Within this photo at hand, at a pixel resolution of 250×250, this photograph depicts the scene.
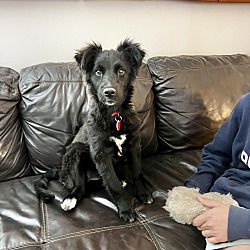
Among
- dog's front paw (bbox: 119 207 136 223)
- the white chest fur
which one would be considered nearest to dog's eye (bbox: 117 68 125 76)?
the white chest fur

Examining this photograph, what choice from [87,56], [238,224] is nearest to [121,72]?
[87,56]

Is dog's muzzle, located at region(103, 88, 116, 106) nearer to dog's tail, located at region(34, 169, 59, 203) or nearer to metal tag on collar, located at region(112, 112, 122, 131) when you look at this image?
metal tag on collar, located at region(112, 112, 122, 131)

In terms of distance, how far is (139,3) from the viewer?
1938mm

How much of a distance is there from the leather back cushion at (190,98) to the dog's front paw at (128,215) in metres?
0.61

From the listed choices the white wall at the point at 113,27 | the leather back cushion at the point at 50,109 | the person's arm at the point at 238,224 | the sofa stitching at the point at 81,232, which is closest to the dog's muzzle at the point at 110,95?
the leather back cushion at the point at 50,109

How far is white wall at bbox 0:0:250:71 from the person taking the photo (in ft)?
5.88

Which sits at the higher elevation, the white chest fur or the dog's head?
the dog's head

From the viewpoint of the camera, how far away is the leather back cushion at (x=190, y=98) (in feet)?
5.95

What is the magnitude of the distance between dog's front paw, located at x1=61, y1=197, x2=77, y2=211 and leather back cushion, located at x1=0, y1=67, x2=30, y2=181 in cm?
39

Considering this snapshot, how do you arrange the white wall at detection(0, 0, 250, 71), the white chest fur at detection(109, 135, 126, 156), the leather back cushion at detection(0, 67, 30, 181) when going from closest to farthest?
the white chest fur at detection(109, 135, 126, 156) → the leather back cushion at detection(0, 67, 30, 181) → the white wall at detection(0, 0, 250, 71)

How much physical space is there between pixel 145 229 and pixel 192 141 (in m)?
0.72

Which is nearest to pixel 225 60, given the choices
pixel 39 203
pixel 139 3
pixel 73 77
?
pixel 139 3

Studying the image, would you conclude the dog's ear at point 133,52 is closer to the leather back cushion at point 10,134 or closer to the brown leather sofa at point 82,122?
the brown leather sofa at point 82,122

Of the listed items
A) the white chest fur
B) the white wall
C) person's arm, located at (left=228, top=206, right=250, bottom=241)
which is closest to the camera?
person's arm, located at (left=228, top=206, right=250, bottom=241)
